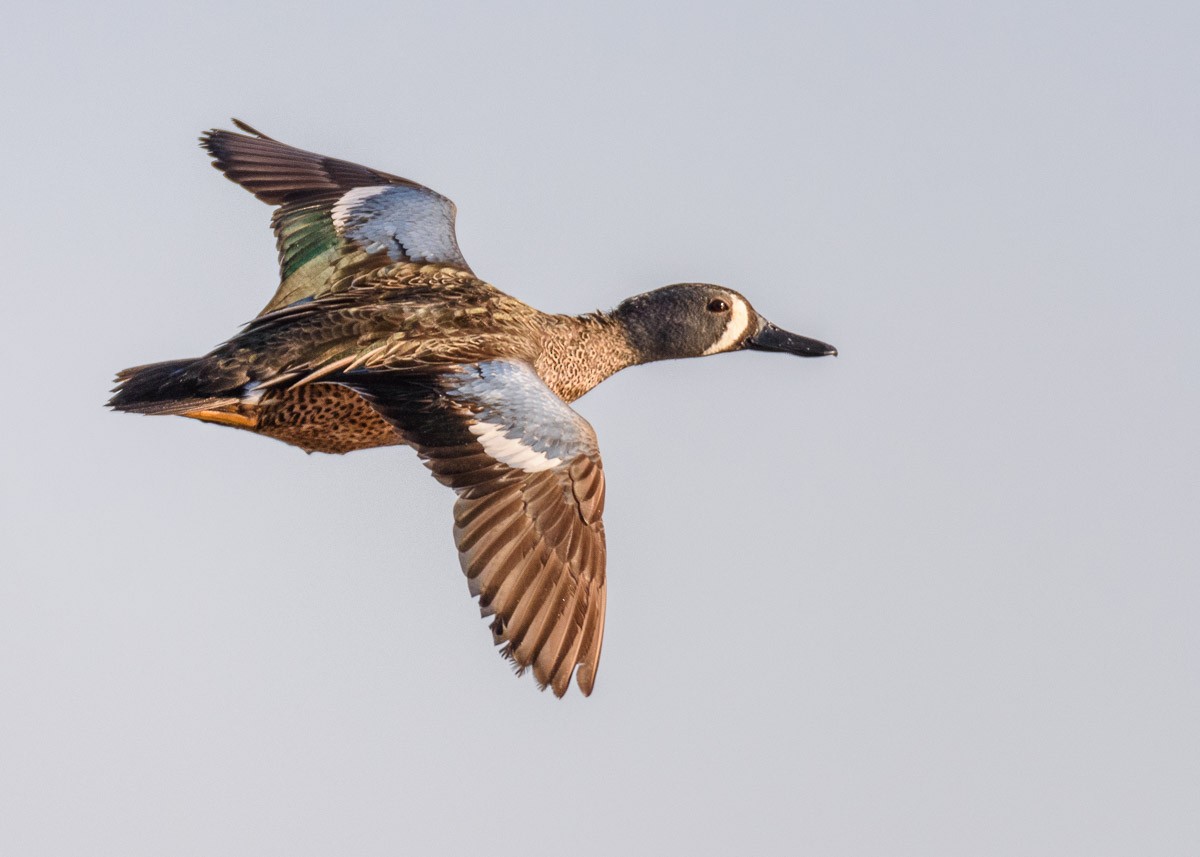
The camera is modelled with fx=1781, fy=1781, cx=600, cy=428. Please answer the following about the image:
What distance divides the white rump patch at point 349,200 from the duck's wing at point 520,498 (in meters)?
2.82

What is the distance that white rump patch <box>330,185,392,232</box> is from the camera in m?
11.7

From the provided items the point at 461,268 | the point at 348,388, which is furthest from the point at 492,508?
the point at 461,268

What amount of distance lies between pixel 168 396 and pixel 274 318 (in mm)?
705

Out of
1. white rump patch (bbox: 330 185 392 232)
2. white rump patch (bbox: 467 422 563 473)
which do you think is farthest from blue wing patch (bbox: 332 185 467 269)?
white rump patch (bbox: 467 422 563 473)

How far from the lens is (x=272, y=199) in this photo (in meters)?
12.1

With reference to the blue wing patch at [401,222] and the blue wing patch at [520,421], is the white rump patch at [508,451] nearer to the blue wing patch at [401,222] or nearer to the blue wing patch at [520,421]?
the blue wing patch at [520,421]

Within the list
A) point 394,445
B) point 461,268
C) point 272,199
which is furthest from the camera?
point 272,199

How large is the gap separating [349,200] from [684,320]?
242cm

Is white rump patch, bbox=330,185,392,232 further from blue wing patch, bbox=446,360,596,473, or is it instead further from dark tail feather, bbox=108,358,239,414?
blue wing patch, bbox=446,360,596,473

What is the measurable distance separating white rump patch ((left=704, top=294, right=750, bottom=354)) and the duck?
0.02m

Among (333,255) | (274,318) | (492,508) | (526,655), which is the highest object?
(333,255)

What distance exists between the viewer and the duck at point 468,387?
27.8 feet

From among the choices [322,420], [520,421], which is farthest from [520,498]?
[322,420]

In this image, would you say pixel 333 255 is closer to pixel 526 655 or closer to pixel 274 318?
pixel 274 318
